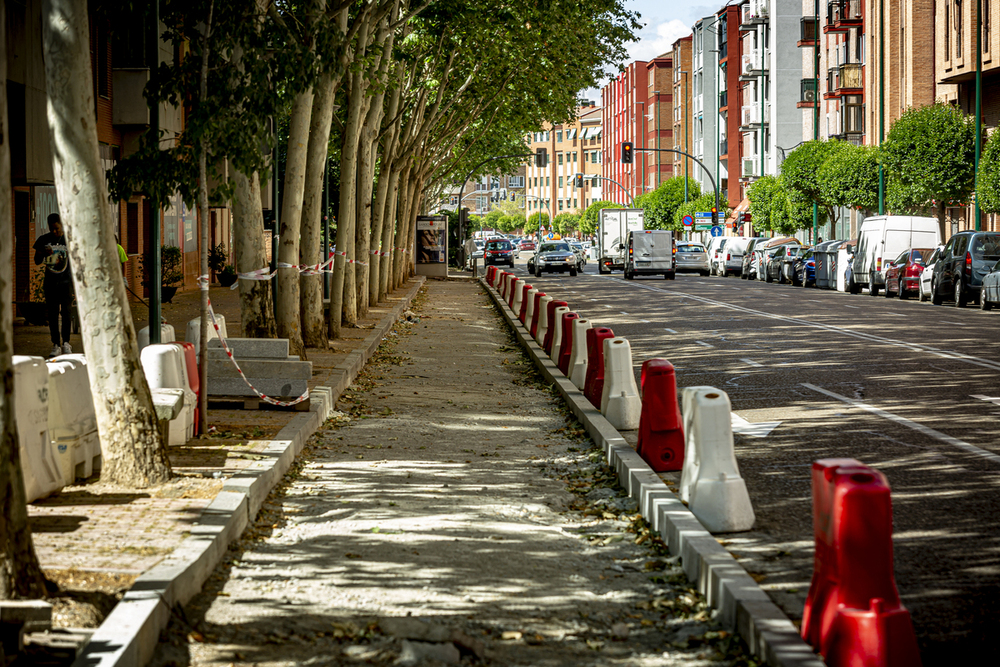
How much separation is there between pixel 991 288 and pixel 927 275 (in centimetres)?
557

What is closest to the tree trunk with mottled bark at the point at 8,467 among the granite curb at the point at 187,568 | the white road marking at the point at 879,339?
the granite curb at the point at 187,568

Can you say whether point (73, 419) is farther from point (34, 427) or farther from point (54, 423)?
point (34, 427)

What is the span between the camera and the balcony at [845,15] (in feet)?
219

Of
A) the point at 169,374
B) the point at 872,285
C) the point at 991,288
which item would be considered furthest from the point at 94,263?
the point at 872,285

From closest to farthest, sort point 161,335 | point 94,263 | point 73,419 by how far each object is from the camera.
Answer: point 94,263 < point 73,419 < point 161,335

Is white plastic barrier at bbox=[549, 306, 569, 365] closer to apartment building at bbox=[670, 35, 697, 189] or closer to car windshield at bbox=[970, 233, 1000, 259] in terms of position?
car windshield at bbox=[970, 233, 1000, 259]

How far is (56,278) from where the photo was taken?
16797mm

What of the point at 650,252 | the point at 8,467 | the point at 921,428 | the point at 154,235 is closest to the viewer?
the point at 8,467

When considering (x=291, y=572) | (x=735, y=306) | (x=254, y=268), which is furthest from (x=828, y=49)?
(x=291, y=572)

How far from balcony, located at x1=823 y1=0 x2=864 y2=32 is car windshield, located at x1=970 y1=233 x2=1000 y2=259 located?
3934 centimetres

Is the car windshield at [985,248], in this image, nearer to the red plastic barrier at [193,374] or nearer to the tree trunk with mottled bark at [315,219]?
the tree trunk with mottled bark at [315,219]

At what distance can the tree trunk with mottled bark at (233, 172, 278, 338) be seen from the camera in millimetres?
14070

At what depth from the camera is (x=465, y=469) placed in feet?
32.4

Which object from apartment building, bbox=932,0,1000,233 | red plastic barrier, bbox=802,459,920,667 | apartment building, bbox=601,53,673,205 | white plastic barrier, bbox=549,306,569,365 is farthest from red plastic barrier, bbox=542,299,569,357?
apartment building, bbox=601,53,673,205
